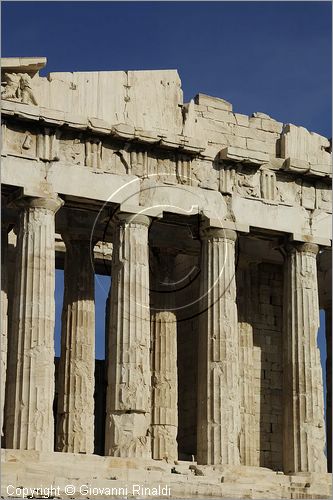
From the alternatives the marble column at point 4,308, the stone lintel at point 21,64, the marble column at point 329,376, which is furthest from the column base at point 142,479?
the stone lintel at point 21,64

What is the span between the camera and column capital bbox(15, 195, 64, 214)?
4094 cm

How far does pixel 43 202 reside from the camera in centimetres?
4097

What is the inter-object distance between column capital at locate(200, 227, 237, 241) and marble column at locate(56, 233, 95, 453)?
3645mm

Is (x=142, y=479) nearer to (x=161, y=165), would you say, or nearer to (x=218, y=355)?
(x=218, y=355)

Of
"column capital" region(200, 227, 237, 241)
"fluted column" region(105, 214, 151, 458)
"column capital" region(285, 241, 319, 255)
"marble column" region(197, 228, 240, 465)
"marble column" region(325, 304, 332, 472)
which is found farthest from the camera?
"marble column" region(325, 304, 332, 472)

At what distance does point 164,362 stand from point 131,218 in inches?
211

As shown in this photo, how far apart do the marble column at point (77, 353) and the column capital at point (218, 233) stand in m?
3.65

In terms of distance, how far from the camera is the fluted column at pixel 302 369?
43.3m

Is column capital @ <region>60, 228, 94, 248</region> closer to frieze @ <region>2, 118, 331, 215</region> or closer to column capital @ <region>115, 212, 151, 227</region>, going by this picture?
column capital @ <region>115, 212, 151, 227</region>

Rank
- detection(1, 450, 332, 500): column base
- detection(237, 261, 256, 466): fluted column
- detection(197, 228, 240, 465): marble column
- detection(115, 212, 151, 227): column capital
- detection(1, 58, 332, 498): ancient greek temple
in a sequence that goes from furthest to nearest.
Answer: detection(237, 261, 256, 466): fluted column
detection(115, 212, 151, 227): column capital
detection(197, 228, 240, 465): marble column
detection(1, 58, 332, 498): ancient greek temple
detection(1, 450, 332, 500): column base

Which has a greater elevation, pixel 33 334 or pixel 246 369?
pixel 246 369

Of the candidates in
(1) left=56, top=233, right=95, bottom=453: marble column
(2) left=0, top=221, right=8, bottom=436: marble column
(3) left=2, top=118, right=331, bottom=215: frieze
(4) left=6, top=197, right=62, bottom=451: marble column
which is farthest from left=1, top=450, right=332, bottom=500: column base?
(3) left=2, top=118, right=331, bottom=215: frieze

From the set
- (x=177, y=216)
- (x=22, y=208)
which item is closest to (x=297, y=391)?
(x=177, y=216)

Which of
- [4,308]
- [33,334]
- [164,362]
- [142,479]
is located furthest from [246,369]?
[142,479]
